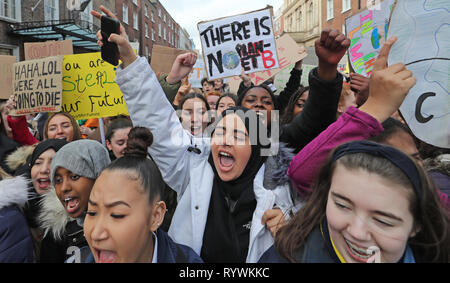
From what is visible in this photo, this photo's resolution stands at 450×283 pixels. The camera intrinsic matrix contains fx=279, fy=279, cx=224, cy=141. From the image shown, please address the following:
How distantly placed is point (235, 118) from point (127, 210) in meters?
0.84

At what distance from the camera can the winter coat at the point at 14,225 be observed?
4.59 ft

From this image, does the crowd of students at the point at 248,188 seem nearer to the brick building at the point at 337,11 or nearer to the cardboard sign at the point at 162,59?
the cardboard sign at the point at 162,59

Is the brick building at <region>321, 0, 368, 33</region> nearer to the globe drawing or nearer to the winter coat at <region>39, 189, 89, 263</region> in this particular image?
the globe drawing

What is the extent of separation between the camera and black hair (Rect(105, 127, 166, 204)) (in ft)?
4.26

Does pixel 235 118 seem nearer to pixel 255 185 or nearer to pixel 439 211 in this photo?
pixel 255 185

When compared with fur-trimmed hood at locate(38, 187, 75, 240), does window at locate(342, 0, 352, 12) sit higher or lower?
higher

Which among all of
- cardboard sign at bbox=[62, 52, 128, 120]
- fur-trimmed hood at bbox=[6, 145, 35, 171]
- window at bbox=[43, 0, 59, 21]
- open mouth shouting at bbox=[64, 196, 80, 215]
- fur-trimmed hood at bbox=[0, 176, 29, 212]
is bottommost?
open mouth shouting at bbox=[64, 196, 80, 215]

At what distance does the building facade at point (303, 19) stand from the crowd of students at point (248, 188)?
21117 millimetres

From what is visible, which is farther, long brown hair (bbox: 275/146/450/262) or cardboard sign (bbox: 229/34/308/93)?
cardboard sign (bbox: 229/34/308/93)

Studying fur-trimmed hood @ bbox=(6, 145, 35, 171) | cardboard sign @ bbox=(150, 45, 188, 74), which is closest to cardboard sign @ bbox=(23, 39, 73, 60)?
cardboard sign @ bbox=(150, 45, 188, 74)

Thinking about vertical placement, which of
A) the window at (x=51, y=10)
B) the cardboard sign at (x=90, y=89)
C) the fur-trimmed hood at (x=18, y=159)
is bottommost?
the fur-trimmed hood at (x=18, y=159)

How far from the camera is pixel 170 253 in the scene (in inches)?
53.0

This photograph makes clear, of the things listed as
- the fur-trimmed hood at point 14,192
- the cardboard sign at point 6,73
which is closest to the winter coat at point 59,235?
the fur-trimmed hood at point 14,192

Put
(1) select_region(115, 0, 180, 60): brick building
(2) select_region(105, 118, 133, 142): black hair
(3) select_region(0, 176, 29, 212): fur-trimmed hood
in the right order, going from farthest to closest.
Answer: (1) select_region(115, 0, 180, 60): brick building
(2) select_region(105, 118, 133, 142): black hair
(3) select_region(0, 176, 29, 212): fur-trimmed hood
